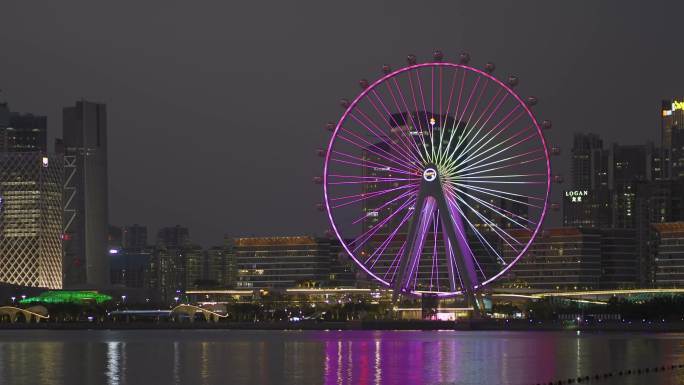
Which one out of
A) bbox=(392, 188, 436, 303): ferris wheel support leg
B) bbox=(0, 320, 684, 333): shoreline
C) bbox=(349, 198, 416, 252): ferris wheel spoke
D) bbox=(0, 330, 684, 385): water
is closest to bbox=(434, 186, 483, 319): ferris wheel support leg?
bbox=(392, 188, 436, 303): ferris wheel support leg

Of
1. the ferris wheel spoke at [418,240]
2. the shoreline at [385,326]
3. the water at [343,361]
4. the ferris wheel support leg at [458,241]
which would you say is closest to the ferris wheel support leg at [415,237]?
the ferris wheel spoke at [418,240]

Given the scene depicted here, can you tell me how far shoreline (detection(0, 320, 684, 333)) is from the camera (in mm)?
155875

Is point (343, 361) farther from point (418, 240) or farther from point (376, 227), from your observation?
point (418, 240)

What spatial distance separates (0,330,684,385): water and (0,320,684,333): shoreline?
96.7ft

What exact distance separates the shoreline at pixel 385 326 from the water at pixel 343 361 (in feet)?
96.7

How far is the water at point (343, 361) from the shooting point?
77.6m

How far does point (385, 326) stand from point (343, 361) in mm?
71219

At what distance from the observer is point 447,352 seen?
10238 centimetres

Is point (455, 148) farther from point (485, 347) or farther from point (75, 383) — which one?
point (75, 383)

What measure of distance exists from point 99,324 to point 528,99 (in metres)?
91.9

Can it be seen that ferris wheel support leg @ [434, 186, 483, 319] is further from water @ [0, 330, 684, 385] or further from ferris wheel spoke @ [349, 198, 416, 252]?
water @ [0, 330, 684, 385]

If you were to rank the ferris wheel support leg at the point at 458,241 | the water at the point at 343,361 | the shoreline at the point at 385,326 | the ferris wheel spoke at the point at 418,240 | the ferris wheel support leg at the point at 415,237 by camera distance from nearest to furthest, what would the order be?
the water at the point at 343,361 → the ferris wheel support leg at the point at 458,241 → the ferris wheel support leg at the point at 415,237 → the ferris wheel spoke at the point at 418,240 → the shoreline at the point at 385,326

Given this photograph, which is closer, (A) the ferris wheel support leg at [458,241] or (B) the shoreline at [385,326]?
(A) the ferris wheel support leg at [458,241]

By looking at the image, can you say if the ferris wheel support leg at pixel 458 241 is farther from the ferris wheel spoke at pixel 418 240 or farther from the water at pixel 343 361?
the water at pixel 343 361
